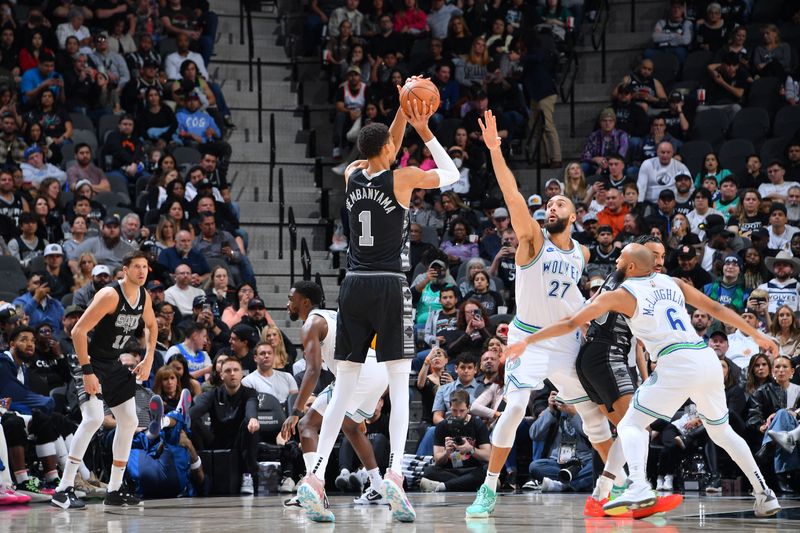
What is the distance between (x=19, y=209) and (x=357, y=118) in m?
5.31

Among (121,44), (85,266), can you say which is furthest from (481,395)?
(121,44)

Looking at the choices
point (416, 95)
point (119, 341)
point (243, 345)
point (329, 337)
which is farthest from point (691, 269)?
point (416, 95)

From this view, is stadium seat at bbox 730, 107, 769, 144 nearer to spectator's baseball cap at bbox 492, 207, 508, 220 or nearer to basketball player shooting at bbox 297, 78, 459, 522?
spectator's baseball cap at bbox 492, 207, 508, 220

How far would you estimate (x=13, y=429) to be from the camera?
37.0 ft

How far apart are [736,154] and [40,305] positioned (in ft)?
32.8

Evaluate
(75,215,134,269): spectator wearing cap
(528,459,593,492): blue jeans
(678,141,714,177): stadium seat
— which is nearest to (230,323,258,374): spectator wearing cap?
(75,215,134,269): spectator wearing cap

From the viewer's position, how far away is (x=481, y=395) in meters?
12.9

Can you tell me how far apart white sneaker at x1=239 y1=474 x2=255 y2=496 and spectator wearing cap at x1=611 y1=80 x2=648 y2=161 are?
28.0 ft

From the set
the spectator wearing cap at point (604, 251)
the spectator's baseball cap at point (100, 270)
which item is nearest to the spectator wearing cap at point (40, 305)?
the spectator's baseball cap at point (100, 270)

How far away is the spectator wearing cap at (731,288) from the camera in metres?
14.5

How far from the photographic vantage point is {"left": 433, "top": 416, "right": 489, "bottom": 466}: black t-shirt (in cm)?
1230

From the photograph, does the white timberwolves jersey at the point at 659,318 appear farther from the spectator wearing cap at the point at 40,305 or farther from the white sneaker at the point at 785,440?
the spectator wearing cap at the point at 40,305

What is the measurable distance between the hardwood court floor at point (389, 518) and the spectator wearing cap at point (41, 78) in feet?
29.1

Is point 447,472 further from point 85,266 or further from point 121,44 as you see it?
point 121,44
